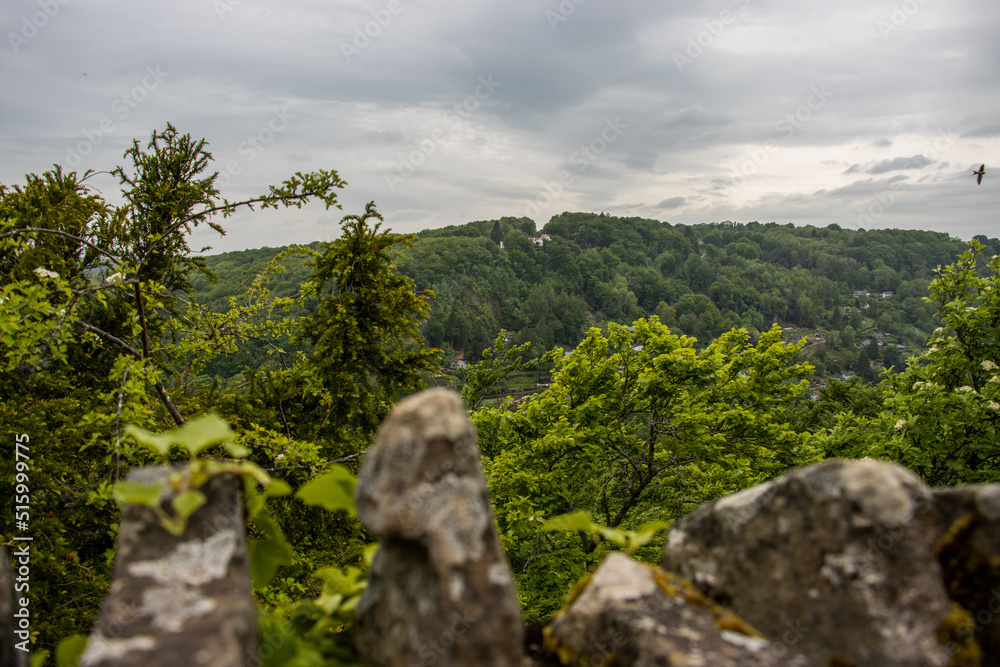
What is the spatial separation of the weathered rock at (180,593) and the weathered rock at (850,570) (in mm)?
2100

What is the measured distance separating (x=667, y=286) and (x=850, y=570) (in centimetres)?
16419

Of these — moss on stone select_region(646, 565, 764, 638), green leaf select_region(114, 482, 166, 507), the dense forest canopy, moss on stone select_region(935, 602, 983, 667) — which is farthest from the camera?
the dense forest canopy

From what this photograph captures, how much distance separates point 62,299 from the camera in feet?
16.3

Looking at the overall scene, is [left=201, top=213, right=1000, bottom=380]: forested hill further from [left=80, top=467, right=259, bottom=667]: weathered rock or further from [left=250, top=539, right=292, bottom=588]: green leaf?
[left=80, top=467, right=259, bottom=667]: weathered rock

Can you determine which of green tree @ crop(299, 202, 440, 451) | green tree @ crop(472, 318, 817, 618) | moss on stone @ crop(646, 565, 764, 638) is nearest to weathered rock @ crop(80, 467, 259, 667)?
moss on stone @ crop(646, 565, 764, 638)

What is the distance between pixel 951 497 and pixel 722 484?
31.7 feet

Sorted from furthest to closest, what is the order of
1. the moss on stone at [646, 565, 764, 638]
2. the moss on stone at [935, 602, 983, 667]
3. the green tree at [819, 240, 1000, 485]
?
the green tree at [819, 240, 1000, 485] → the moss on stone at [646, 565, 764, 638] → the moss on stone at [935, 602, 983, 667]

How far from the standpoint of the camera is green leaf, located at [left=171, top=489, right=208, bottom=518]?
67.6 inches

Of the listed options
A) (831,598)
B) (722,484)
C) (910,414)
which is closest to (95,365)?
(831,598)

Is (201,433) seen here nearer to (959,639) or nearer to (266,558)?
(266,558)

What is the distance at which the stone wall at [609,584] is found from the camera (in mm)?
1773

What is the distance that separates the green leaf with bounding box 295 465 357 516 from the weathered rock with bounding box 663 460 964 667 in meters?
1.82

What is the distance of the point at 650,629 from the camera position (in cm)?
203

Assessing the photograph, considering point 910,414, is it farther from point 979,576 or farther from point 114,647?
point 114,647
